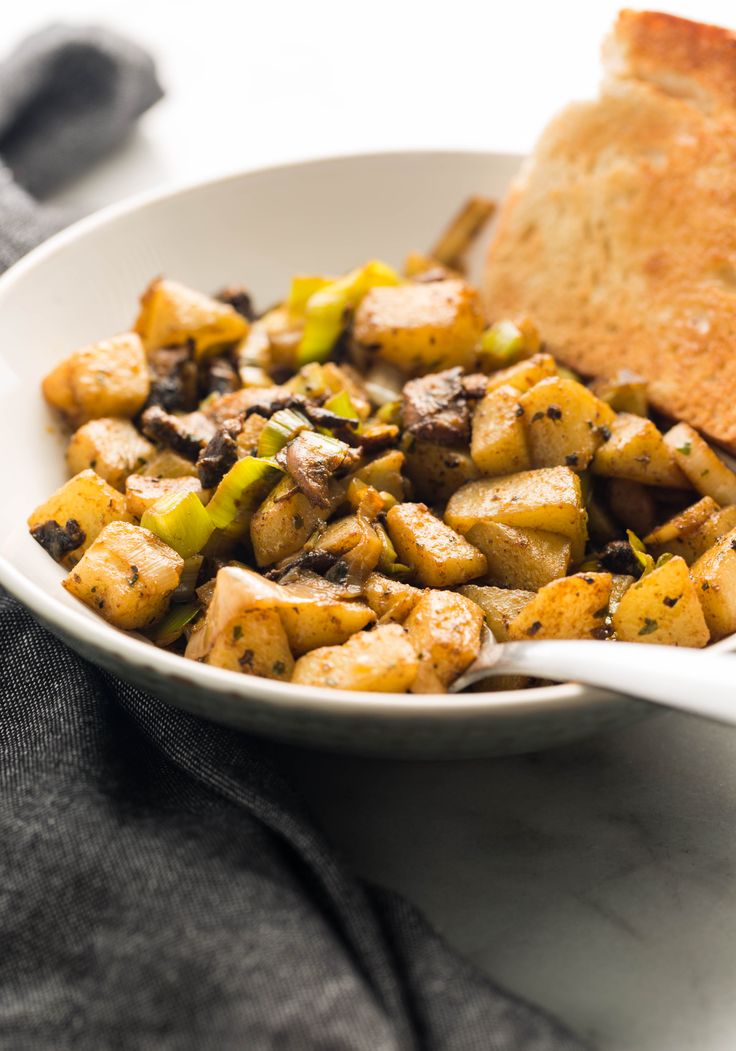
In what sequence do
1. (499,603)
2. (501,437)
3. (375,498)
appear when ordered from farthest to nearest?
(501,437)
(375,498)
(499,603)

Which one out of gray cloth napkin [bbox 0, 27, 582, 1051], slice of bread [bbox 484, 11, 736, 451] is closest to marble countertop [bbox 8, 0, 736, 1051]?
gray cloth napkin [bbox 0, 27, 582, 1051]

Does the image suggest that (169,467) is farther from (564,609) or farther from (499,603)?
(564,609)

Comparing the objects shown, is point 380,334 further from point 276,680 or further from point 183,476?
point 276,680

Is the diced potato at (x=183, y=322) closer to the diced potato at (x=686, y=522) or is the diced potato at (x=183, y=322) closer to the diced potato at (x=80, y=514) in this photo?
the diced potato at (x=80, y=514)

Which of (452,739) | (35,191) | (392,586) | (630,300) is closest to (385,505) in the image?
(392,586)

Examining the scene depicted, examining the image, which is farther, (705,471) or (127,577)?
(705,471)

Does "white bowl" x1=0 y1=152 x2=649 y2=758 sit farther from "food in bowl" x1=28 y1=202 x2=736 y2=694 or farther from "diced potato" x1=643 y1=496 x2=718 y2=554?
"diced potato" x1=643 y1=496 x2=718 y2=554

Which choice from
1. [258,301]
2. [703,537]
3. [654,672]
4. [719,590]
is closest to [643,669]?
[654,672]
